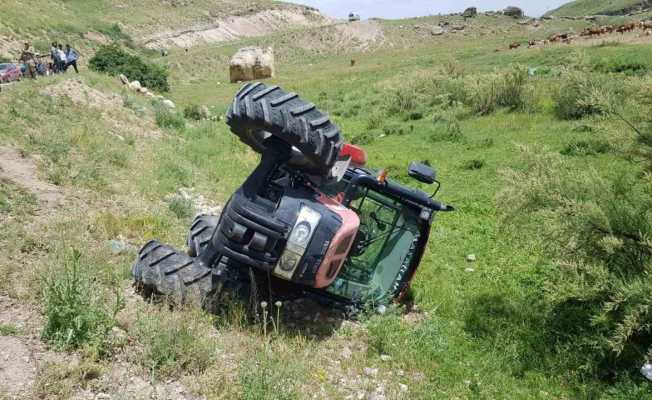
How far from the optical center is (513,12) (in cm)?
8119

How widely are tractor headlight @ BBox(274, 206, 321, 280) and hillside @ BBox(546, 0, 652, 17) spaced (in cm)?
13298

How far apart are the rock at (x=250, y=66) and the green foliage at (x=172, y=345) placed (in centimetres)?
3792

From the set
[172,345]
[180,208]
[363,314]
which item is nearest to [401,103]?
[180,208]

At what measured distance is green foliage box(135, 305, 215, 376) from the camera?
3.88 meters

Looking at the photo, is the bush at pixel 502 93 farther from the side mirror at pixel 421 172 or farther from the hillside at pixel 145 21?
the hillside at pixel 145 21

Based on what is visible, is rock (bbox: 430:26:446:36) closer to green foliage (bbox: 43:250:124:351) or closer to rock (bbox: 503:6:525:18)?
rock (bbox: 503:6:525:18)

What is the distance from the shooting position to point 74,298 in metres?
3.96

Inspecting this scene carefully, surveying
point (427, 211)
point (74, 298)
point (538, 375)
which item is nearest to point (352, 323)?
point (427, 211)

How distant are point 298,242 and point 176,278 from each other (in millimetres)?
1363

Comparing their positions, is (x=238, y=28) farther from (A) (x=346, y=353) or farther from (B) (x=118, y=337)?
(B) (x=118, y=337)

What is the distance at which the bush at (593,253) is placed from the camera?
14.8ft

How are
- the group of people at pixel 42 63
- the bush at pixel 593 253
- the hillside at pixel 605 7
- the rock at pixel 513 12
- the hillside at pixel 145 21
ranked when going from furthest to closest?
the hillside at pixel 605 7, the rock at pixel 513 12, the hillside at pixel 145 21, the group of people at pixel 42 63, the bush at pixel 593 253

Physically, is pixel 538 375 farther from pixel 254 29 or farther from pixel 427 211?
pixel 254 29

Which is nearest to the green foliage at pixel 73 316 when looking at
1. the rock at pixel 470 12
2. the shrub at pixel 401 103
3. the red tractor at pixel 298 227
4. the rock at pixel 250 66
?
the red tractor at pixel 298 227
